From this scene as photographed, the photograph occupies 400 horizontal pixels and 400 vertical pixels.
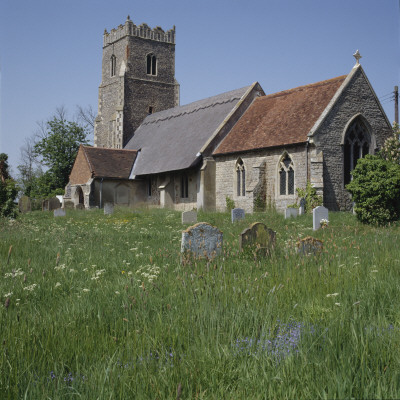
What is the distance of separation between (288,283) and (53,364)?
8.89 ft

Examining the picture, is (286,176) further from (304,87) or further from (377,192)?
(377,192)

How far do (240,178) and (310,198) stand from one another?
5.66 m

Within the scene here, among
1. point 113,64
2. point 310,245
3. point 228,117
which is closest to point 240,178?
point 228,117

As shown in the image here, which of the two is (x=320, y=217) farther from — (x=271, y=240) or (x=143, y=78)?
(x=143, y=78)

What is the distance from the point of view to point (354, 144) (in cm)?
2505

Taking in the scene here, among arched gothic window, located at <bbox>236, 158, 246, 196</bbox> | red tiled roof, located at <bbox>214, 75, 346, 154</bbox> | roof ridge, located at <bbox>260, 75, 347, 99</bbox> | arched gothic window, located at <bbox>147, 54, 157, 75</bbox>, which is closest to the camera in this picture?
red tiled roof, located at <bbox>214, 75, 346, 154</bbox>

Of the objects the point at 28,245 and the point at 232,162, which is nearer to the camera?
the point at 28,245

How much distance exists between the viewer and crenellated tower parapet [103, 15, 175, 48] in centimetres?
4172

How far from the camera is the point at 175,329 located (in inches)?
142

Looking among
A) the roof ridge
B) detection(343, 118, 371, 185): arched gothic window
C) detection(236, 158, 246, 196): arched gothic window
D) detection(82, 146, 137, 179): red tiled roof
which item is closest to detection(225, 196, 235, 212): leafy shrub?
detection(236, 158, 246, 196): arched gothic window

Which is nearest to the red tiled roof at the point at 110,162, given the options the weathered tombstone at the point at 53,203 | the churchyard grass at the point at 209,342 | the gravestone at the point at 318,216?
the weathered tombstone at the point at 53,203

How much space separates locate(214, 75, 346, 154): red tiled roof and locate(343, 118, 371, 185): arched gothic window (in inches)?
82.1

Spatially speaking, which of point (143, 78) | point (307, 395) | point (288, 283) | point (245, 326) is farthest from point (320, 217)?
point (143, 78)

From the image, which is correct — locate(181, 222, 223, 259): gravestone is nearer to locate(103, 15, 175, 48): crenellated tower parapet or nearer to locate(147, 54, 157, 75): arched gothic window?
locate(147, 54, 157, 75): arched gothic window
